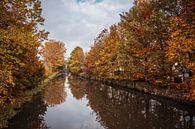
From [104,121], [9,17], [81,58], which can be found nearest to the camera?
[9,17]

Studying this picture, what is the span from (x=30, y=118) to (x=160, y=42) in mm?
19855

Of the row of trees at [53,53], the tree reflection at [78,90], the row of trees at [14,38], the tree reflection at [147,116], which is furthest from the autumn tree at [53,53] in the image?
the row of trees at [14,38]

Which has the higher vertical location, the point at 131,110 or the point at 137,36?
the point at 137,36

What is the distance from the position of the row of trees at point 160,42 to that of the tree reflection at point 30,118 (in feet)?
36.1

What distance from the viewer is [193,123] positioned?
66.0ft

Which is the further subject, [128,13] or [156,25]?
[128,13]

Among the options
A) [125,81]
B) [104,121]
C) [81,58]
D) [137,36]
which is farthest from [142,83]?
[81,58]

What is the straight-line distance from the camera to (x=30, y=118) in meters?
22.8

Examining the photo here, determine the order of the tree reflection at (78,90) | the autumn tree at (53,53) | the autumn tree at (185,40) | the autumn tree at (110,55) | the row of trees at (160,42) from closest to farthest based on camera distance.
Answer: the autumn tree at (185,40) < the row of trees at (160,42) < the tree reflection at (78,90) < the autumn tree at (110,55) < the autumn tree at (53,53)

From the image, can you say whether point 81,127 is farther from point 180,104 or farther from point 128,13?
point 128,13

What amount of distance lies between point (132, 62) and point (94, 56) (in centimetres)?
3682

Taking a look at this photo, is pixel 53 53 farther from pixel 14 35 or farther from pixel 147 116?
pixel 14 35

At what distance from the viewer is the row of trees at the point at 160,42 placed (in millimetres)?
24505

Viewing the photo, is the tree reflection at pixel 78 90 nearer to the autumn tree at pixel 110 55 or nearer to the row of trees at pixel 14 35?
the autumn tree at pixel 110 55
